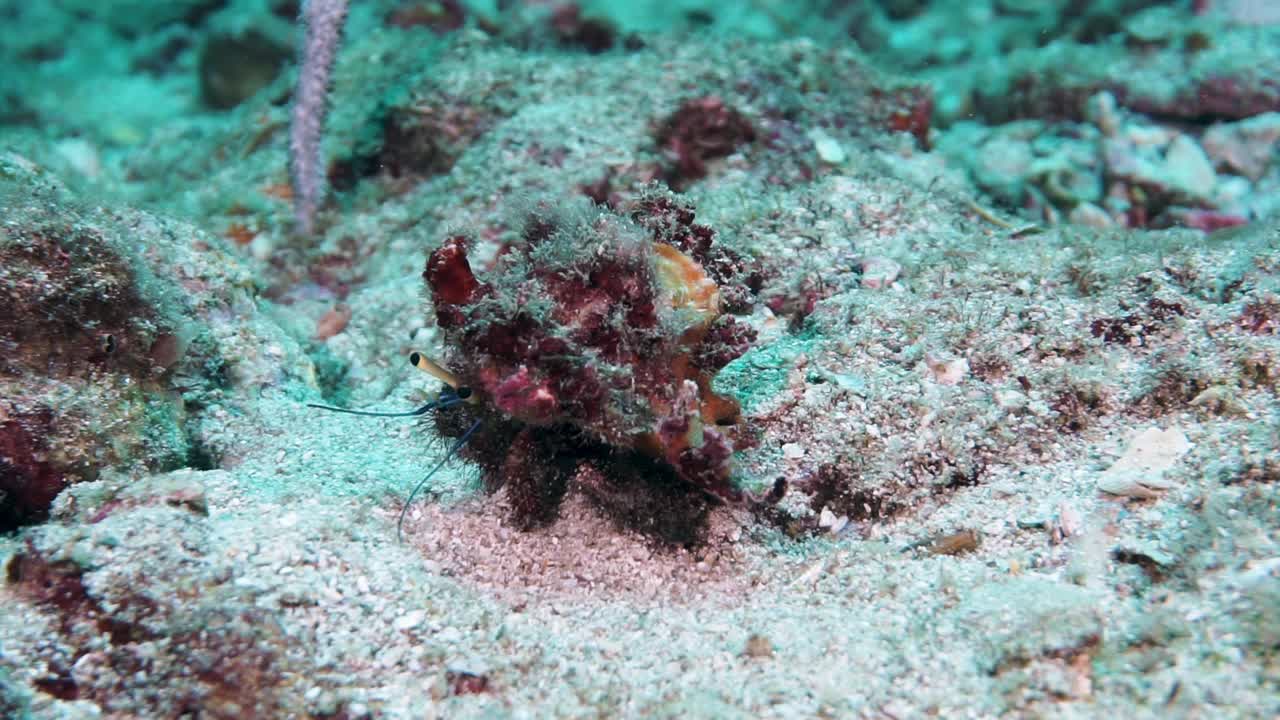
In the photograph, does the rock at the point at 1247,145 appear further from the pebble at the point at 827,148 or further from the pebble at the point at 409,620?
the pebble at the point at 409,620

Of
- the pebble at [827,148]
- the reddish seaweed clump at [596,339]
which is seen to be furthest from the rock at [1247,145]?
the reddish seaweed clump at [596,339]

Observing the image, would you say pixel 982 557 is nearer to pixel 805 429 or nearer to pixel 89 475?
pixel 805 429

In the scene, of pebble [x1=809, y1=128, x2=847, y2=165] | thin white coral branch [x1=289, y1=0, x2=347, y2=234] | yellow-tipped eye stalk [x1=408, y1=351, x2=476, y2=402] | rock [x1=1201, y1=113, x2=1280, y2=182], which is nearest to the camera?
yellow-tipped eye stalk [x1=408, y1=351, x2=476, y2=402]

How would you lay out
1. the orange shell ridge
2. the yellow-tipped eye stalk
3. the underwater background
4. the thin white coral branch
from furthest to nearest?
the thin white coral branch → the orange shell ridge → the yellow-tipped eye stalk → the underwater background

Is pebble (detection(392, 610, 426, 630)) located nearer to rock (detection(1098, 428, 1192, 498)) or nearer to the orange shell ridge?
the orange shell ridge

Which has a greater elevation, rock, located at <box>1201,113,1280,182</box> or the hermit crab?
the hermit crab

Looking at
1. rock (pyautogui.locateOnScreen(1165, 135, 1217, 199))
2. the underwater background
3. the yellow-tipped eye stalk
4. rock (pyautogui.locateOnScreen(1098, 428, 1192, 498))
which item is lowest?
rock (pyautogui.locateOnScreen(1165, 135, 1217, 199))

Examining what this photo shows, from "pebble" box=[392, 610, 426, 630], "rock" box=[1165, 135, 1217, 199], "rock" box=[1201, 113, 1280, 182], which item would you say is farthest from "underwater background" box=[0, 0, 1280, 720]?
"rock" box=[1201, 113, 1280, 182]

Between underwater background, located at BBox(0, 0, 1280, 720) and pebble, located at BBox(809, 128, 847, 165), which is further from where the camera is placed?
pebble, located at BBox(809, 128, 847, 165)
